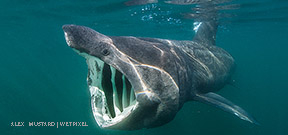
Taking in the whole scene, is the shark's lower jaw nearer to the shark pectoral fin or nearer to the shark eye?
the shark eye

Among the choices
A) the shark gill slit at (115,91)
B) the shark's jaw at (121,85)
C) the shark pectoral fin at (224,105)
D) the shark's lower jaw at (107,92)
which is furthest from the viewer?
the shark pectoral fin at (224,105)

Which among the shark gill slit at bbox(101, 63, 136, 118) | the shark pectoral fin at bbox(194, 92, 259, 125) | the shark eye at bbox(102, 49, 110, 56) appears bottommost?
the shark pectoral fin at bbox(194, 92, 259, 125)

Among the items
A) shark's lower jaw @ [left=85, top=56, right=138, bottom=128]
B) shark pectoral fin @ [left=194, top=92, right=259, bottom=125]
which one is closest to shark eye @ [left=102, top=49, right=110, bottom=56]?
shark's lower jaw @ [left=85, top=56, right=138, bottom=128]

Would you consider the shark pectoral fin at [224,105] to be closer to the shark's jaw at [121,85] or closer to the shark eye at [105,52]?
the shark's jaw at [121,85]

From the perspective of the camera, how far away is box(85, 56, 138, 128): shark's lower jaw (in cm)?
277

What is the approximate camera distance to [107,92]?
3.14 m

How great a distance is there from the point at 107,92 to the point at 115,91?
0.13 m

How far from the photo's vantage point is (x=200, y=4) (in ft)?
37.7

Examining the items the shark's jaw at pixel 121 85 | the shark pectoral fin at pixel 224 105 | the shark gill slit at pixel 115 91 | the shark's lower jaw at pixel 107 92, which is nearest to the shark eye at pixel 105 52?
the shark's jaw at pixel 121 85

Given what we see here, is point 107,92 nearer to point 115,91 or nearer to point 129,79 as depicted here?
point 115,91

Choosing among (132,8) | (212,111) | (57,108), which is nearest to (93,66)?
(212,111)

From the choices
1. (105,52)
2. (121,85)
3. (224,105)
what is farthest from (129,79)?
(224,105)

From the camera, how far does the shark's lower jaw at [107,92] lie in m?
2.77

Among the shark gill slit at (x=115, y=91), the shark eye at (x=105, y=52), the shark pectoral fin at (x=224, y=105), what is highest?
the shark eye at (x=105, y=52)
